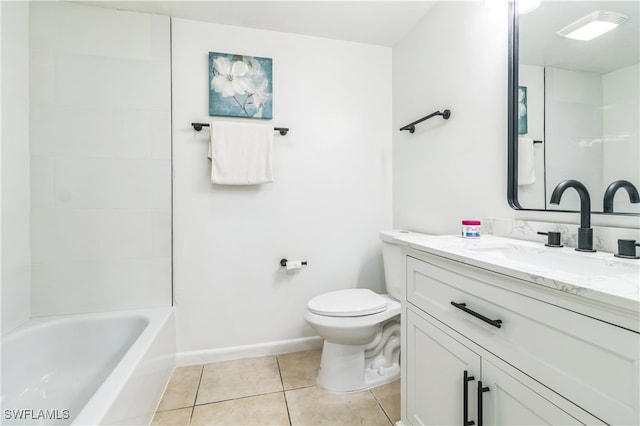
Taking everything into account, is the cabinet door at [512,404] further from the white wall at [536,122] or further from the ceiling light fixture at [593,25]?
the ceiling light fixture at [593,25]

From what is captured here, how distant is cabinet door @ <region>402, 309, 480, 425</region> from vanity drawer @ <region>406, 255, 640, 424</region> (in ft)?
0.25

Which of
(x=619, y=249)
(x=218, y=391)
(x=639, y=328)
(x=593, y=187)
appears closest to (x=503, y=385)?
(x=639, y=328)

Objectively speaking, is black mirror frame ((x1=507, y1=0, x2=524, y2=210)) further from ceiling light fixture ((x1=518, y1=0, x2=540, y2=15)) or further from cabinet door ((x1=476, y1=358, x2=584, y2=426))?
cabinet door ((x1=476, y1=358, x2=584, y2=426))

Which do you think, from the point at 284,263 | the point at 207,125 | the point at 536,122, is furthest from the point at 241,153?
the point at 536,122

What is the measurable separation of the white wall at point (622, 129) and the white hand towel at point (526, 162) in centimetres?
24

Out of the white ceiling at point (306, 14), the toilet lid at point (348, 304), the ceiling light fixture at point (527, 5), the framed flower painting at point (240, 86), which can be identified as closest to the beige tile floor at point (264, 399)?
the toilet lid at point (348, 304)

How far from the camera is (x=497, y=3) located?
1.23 m

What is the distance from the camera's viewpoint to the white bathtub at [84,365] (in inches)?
44.4

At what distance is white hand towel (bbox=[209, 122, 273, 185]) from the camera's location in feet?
5.42

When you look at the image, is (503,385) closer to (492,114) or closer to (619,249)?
(619,249)

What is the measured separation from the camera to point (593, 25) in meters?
0.94

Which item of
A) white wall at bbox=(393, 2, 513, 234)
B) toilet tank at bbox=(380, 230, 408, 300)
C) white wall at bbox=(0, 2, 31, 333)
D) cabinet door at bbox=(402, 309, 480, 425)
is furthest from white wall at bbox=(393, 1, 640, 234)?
white wall at bbox=(0, 2, 31, 333)

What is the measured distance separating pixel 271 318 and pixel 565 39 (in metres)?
1.96

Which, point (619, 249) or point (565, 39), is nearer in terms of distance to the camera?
point (619, 249)
